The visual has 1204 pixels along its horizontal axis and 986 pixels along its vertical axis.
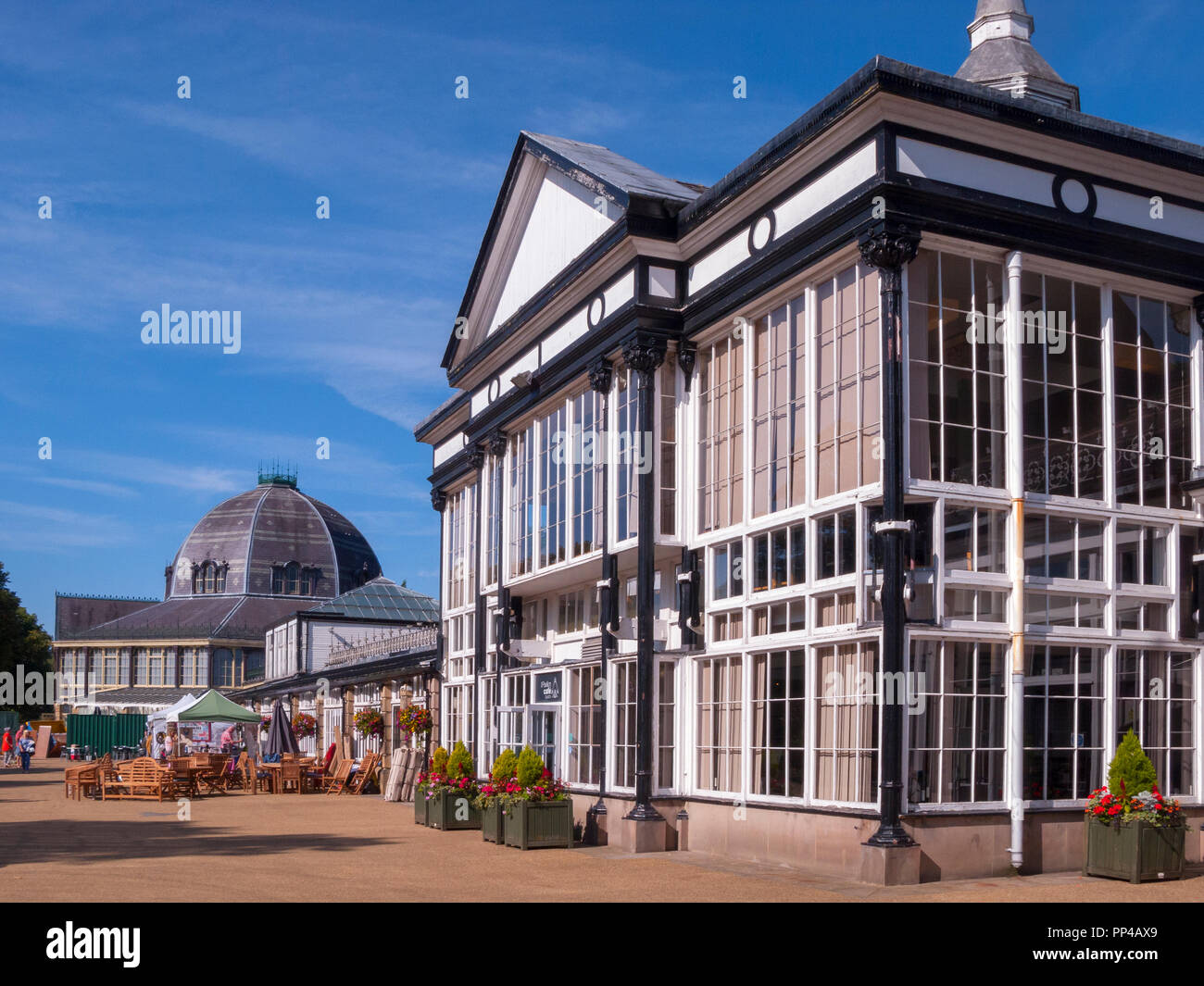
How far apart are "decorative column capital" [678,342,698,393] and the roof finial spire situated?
1102cm

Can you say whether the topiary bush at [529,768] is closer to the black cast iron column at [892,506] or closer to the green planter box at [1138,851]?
the black cast iron column at [892,506]

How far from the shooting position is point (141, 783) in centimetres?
3114

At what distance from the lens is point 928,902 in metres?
12.7

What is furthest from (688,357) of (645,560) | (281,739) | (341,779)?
(281,739)

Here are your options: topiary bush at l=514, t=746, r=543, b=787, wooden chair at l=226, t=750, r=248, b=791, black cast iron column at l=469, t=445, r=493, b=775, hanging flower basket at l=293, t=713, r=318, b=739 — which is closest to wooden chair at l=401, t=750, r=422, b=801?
black cast iron column at l=469, t=445, r=493, b=775

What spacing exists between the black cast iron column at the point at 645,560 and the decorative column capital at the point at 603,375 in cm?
81

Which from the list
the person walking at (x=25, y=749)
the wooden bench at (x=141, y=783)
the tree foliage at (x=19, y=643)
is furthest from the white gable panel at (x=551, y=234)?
the tree foliage at (x=19, y=643)

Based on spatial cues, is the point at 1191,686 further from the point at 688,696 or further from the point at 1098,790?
the point at 688,696

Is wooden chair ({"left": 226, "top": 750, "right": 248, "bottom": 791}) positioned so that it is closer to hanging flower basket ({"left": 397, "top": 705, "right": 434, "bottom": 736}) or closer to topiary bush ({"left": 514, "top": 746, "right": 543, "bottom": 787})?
hanging flower basket ({"left": 397, "top": 705, "right": 434, "bottom": 736})

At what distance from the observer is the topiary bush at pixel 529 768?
62.8 feet

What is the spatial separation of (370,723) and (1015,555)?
2375cm

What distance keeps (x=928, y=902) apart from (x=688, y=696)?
6898mm

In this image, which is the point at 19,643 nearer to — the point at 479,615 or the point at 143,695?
the point at 143,695
